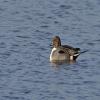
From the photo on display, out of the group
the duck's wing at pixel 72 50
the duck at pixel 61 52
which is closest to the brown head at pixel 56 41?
the duck at pixel 61 52

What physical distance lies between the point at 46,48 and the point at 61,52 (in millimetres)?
520

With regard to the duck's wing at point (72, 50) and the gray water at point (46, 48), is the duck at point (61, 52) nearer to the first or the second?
the duck's wing at point (72, 50)

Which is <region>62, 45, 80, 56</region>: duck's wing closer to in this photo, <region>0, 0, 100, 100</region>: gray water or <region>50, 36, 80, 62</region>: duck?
<region>50, 36, 80, 62</region>: duck

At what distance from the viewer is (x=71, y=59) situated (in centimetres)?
2761

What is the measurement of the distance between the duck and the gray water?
244mm

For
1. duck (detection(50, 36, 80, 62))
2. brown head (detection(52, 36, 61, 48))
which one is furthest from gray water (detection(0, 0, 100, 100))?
brown head (detection(52, 36, 61, 48))

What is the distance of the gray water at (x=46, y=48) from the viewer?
22.9 m

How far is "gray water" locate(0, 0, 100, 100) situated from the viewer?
901 inches

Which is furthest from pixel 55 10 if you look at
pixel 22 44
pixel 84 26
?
pixel 22 44

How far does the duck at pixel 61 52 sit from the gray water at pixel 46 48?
0.80ft

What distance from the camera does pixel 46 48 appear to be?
1107 inches

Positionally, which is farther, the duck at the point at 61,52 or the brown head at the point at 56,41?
the brown head at the point at 56,41

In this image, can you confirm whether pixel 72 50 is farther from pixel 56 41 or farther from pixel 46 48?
pixel 46 48

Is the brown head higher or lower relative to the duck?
higher
